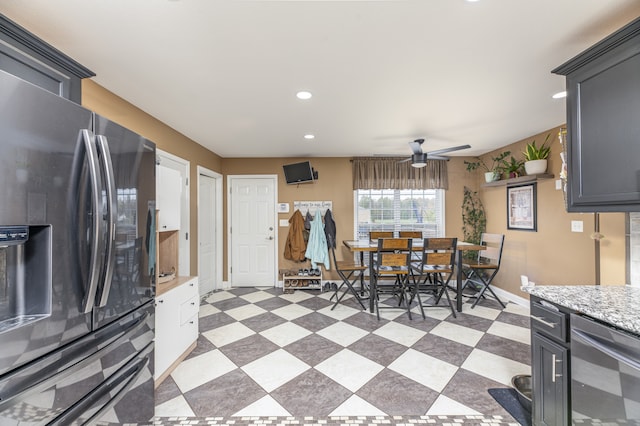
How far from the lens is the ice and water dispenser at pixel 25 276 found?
828 millimetres

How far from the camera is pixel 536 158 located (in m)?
3.38

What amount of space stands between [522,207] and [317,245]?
3.10 metres

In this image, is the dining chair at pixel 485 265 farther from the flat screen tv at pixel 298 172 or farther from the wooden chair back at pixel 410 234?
the flat screen tv at pixel 298 172

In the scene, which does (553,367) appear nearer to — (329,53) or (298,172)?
(329,53)

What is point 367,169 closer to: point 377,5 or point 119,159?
point 377,5

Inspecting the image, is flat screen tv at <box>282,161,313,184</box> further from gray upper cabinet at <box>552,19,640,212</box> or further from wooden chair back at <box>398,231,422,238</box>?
gray upper cabinet at <box>552,19,640,212</box>

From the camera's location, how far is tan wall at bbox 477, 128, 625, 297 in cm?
250

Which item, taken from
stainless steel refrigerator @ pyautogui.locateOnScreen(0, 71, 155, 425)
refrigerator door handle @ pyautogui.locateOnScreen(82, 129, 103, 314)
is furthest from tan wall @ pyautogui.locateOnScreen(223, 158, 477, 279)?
refrigerator door handle @ pyautogui.locateOnScreen(82, 129, 103, 314)

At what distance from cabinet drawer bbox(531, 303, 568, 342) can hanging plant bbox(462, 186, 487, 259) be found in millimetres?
3468

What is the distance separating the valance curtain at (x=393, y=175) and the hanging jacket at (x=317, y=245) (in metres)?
0.98

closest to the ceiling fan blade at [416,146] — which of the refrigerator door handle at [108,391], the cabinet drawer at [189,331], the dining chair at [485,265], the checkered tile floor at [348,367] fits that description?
the dining chair at [485,265]

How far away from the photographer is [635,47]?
4.07 feet

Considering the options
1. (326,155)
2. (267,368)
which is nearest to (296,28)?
(267,368)

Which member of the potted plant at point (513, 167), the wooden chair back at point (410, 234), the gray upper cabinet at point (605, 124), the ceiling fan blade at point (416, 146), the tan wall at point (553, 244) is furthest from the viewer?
the wooden chair back at point (410, 234)
